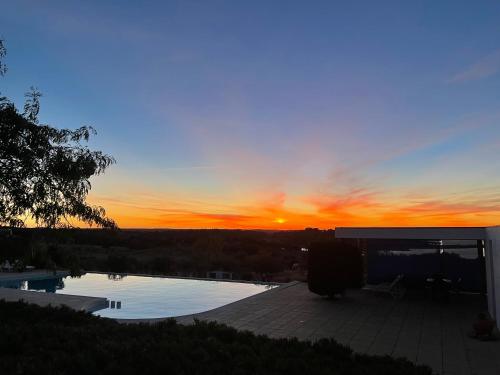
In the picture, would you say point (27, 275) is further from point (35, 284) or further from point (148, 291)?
point (148, 291)

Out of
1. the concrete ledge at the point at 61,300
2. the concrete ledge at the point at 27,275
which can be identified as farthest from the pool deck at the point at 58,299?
the concrete ledge at the point at 27,275

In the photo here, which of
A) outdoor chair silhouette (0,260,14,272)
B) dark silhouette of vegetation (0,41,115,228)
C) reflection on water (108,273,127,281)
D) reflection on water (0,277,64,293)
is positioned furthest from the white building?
reflection on water (0,277,64,293)

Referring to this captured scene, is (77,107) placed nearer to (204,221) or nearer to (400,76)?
(400,76)

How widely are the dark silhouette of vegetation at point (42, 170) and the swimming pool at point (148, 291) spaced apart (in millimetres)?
6585

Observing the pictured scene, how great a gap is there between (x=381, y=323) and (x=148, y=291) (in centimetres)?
1095

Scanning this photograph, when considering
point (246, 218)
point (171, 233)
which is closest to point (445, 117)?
point (246, 218)

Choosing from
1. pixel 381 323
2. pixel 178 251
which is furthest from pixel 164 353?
pixel 178 251

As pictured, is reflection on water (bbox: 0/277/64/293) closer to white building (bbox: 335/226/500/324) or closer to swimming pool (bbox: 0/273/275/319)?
swimming pool (bbox: 0/273/275/319)

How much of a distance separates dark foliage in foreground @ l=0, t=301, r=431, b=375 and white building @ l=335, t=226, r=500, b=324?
255 inches

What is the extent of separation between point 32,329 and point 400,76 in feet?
37.5

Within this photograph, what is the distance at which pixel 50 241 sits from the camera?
263 inches

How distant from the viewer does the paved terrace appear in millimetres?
7700

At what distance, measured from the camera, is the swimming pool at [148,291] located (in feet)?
44.5

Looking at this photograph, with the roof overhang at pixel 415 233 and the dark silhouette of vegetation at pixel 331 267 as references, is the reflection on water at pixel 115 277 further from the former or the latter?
the roof overhang at pixel 415 233
